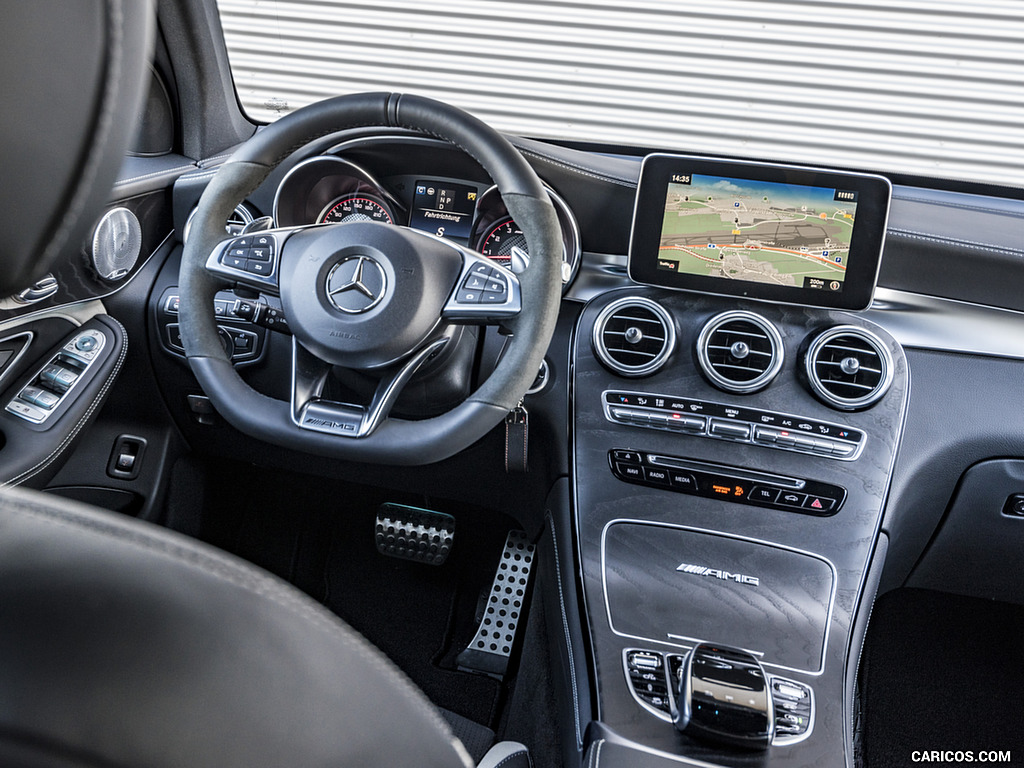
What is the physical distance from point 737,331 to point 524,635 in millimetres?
938

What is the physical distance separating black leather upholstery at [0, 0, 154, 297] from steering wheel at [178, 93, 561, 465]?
0.77 m

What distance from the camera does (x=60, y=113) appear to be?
0.44m

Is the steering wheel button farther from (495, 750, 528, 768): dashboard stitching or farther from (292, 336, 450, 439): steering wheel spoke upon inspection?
(495, 750, 528, 768): dashboard stitching

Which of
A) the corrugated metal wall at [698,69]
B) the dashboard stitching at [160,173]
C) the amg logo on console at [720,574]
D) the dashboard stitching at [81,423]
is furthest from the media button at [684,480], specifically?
the dashboard stitching at [160,173]

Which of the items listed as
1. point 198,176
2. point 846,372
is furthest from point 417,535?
point 846,372

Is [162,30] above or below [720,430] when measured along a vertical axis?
above

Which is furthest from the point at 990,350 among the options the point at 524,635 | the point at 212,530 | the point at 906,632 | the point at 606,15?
the point at 212,530

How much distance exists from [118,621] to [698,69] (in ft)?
7.28

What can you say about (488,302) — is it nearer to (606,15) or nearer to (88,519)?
(88,519)

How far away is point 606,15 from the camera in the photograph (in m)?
2.25

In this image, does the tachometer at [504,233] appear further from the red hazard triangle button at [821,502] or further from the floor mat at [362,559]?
the floor mat at [362,559]

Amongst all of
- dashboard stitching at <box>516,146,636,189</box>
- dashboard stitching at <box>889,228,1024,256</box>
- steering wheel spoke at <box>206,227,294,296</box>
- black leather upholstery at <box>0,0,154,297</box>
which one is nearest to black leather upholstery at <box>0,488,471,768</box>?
black leather upholstery at <box>0,0,154,297</box>

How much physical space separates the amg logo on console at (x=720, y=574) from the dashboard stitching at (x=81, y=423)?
4.08 feet

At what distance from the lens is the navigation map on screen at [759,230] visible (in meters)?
1.48
